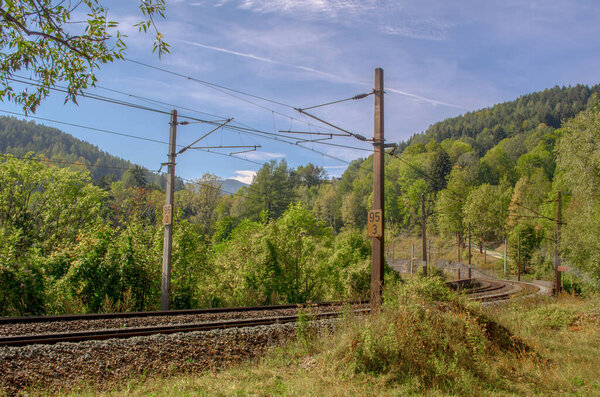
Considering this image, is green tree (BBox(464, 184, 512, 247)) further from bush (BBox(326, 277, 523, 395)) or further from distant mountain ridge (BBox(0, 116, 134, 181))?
distant mountain ridge (BBox(0, 116, 134, 181))

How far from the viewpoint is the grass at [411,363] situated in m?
5.91

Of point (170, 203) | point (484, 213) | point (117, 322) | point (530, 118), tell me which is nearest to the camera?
point (117, 322)

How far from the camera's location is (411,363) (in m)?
6.57

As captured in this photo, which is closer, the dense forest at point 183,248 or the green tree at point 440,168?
the dense forest at point 183,248

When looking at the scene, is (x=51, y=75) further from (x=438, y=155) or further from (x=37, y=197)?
(x=438, y=155)

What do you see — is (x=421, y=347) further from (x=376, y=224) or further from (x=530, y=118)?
(x=530, y=118)

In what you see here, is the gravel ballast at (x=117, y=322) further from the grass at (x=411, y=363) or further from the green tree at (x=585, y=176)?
the green tree at (x=585, y=176)

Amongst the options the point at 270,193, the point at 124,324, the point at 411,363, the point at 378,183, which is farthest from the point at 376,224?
the point at 270,193

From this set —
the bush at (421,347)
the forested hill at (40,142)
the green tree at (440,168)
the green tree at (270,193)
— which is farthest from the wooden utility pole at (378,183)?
the forested hill at (40,142)

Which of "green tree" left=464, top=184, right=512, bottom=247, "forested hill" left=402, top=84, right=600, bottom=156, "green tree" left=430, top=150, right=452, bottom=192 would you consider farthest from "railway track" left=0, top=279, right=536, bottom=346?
"forested hill" left=402, top=84, right=600, bottom=156

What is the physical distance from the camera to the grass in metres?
5.91

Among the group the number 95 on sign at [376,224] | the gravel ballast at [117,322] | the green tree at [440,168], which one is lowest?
the gravel ballast at [117,322]

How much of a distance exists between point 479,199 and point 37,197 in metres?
65.8

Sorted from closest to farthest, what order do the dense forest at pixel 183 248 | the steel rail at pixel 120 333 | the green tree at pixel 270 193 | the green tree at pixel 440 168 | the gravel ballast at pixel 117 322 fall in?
the steel rail at pixel 120 333 → the gravel ballast at pixel 117 322 → the dense forest at pixel 183 248 → the green tree at pixel 270 193 → the green tree at pixel 440 168
